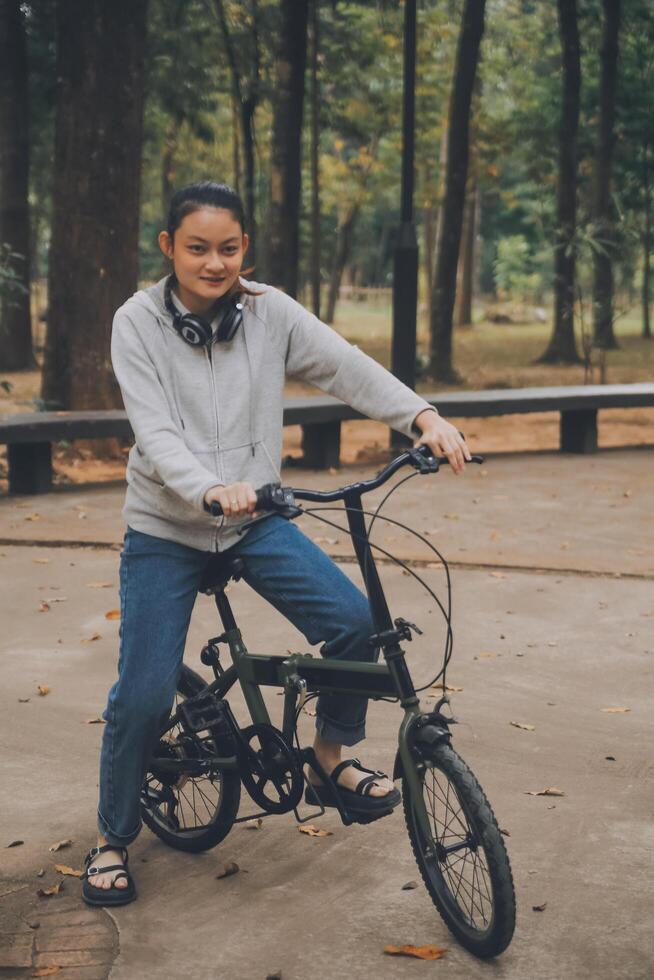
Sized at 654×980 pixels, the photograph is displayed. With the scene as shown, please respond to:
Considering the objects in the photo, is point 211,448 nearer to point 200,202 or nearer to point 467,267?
point 200,202

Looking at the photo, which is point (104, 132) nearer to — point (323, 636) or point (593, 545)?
point (593, 545)

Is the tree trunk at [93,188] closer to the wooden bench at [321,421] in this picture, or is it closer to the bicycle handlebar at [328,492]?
the wooden bench at [321,421]

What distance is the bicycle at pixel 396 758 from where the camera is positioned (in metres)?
3.35

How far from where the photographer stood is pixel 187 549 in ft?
12.2

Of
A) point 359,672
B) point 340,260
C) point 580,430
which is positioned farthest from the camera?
point 340,260

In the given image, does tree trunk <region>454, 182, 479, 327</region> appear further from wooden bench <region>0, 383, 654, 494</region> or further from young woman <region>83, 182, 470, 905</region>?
young woman <region>83, 182, 470, 905</region>

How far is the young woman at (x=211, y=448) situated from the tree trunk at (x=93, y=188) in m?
8.82

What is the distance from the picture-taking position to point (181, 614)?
3.73m

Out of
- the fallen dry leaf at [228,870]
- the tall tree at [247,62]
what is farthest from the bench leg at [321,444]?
the tall tree at [247,62]

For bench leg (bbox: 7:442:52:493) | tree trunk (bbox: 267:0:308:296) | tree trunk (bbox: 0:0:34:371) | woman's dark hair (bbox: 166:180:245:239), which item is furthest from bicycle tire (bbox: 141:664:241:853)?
tree trunk (bbox: 0:0:34:371)

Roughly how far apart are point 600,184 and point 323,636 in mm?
24536

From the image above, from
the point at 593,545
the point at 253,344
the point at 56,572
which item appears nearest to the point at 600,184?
the point at 593,545

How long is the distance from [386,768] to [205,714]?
3.79ft

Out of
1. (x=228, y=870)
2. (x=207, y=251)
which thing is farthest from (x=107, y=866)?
(x=207, y=251)
